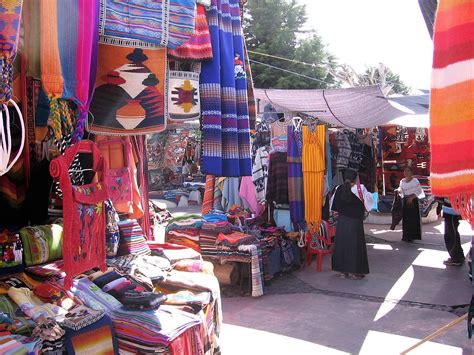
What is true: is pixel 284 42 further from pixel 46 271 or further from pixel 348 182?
pixel 46 271

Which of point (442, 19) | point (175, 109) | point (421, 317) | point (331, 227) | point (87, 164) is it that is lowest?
point (421, 317)

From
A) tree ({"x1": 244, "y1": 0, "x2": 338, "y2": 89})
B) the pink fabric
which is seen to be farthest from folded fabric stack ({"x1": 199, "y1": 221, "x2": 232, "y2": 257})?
tree ({"x1": 244, "y1": 0, "x2": 338, "y2": 89})

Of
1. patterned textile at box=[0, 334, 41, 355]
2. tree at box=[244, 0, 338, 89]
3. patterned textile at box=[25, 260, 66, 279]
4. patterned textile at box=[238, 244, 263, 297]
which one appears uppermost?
tree at box=[244, 0, 338, 89]

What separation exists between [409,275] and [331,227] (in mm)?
1443

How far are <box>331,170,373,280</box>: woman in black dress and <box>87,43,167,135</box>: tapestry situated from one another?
4.60 metres

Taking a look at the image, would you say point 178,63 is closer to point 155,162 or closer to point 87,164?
point 87,164

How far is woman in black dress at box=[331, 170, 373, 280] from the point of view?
664 cm

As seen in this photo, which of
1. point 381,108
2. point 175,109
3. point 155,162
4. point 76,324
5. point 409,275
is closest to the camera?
point 76,324

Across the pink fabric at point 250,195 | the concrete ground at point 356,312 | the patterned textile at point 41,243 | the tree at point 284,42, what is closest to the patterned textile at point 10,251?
the patterned textile at point 41,243

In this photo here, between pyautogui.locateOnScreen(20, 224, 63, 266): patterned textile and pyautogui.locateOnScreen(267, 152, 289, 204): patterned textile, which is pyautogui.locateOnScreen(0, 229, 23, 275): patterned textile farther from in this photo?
pyautogui.locateOnScreen(267, 152, 289, 204): patterned textile

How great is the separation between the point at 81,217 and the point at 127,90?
69 cm

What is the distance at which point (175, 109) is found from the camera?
2670 millimetres

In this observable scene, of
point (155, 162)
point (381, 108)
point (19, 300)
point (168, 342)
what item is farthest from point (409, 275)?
point (155, 162)

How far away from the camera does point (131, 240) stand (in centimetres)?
332
